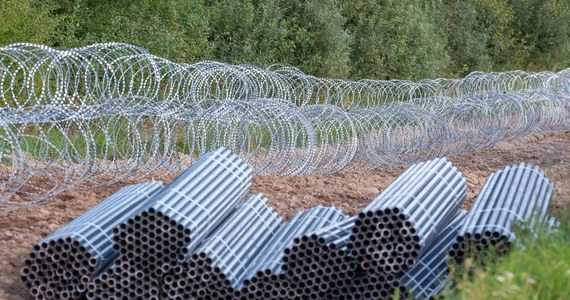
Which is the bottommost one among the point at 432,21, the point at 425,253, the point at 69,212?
the point at 69,212

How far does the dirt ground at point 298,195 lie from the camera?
8799 millimetres

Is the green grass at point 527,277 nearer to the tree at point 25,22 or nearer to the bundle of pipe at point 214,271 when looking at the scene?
the bundle of pipe at point 214,271

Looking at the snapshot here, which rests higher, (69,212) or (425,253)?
(425,253)

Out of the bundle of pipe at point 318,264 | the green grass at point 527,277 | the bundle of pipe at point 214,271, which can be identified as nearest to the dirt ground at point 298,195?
the bundle of pipe at point 214,271

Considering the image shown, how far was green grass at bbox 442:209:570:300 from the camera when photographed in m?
4.77

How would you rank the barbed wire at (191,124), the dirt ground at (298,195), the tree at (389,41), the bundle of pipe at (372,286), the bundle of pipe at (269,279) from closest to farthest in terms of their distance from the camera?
the bundle of pipe at (372,286)
the bundle of pipe at (269,279)
the dirt ground at (298,195)
the barbed wire at (191,124)
the tree at (389,41)

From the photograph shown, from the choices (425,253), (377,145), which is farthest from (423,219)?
(377,145)

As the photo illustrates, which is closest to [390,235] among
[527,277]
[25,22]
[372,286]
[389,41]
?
[372,286]

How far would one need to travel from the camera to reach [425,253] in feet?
23.2

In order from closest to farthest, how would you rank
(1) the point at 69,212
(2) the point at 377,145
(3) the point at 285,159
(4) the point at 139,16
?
(1) the point at 69,212 < (3) the point at 285,159 < (2) the point at 377,145 < (4) the point at 139,16

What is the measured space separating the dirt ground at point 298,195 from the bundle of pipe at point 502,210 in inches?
47.1

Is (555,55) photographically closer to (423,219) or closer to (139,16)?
(139,16)

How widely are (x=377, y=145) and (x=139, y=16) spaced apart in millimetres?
8308

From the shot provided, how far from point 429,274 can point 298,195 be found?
18.6 feet
